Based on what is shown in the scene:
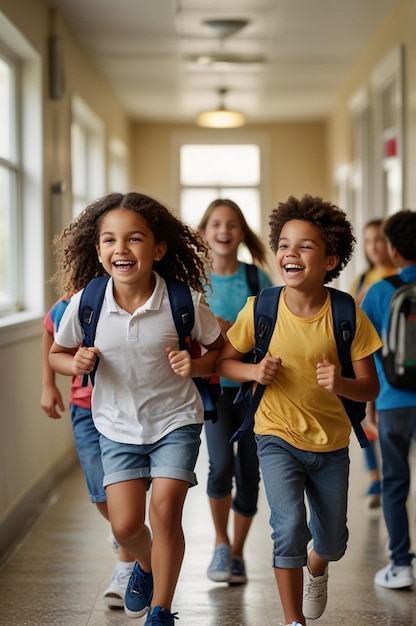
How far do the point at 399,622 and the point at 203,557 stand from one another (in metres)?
1.07

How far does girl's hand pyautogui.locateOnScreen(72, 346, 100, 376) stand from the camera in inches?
105

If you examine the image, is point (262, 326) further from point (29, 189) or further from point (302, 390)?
point (29, 189)

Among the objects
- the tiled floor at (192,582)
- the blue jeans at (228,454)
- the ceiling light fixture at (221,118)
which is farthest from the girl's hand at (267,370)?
the ceiling light fixture at (221,118)

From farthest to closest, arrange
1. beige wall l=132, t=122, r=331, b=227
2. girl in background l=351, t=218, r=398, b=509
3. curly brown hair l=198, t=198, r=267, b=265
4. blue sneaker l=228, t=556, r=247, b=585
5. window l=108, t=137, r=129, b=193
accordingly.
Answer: beige wall l=132, t=122, r=331, b=227
window l=108, t=137, r=129, b=193
girl in background l=351, t=218, r=398, b=509
curly brown hair l=198, t=198, r=267, b=265
blue sneaker l=228, t=556, r=247, b=585

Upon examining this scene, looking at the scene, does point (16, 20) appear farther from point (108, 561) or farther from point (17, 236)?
point (108, 561)

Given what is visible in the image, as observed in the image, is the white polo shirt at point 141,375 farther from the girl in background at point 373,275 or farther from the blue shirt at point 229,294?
the girl in background at point 373,275

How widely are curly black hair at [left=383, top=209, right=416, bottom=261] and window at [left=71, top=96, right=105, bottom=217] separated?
16.5 ft

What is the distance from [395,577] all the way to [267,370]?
55.0 inches

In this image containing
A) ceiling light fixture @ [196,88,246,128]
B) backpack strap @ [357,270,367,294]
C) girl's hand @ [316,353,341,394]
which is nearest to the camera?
girl's hand @ [316,353,341,394]

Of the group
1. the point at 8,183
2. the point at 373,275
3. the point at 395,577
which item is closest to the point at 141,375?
the point at 395,577

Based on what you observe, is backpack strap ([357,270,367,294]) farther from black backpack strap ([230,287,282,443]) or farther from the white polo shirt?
the white polo shirt

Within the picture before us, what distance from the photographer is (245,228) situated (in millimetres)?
3910

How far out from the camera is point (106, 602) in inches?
137

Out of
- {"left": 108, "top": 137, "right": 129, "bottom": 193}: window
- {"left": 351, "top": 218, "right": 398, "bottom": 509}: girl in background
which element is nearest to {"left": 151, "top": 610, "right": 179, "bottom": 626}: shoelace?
{"left": 351, "top": 218, "right": 398, "bottom": 509}: girl in background
